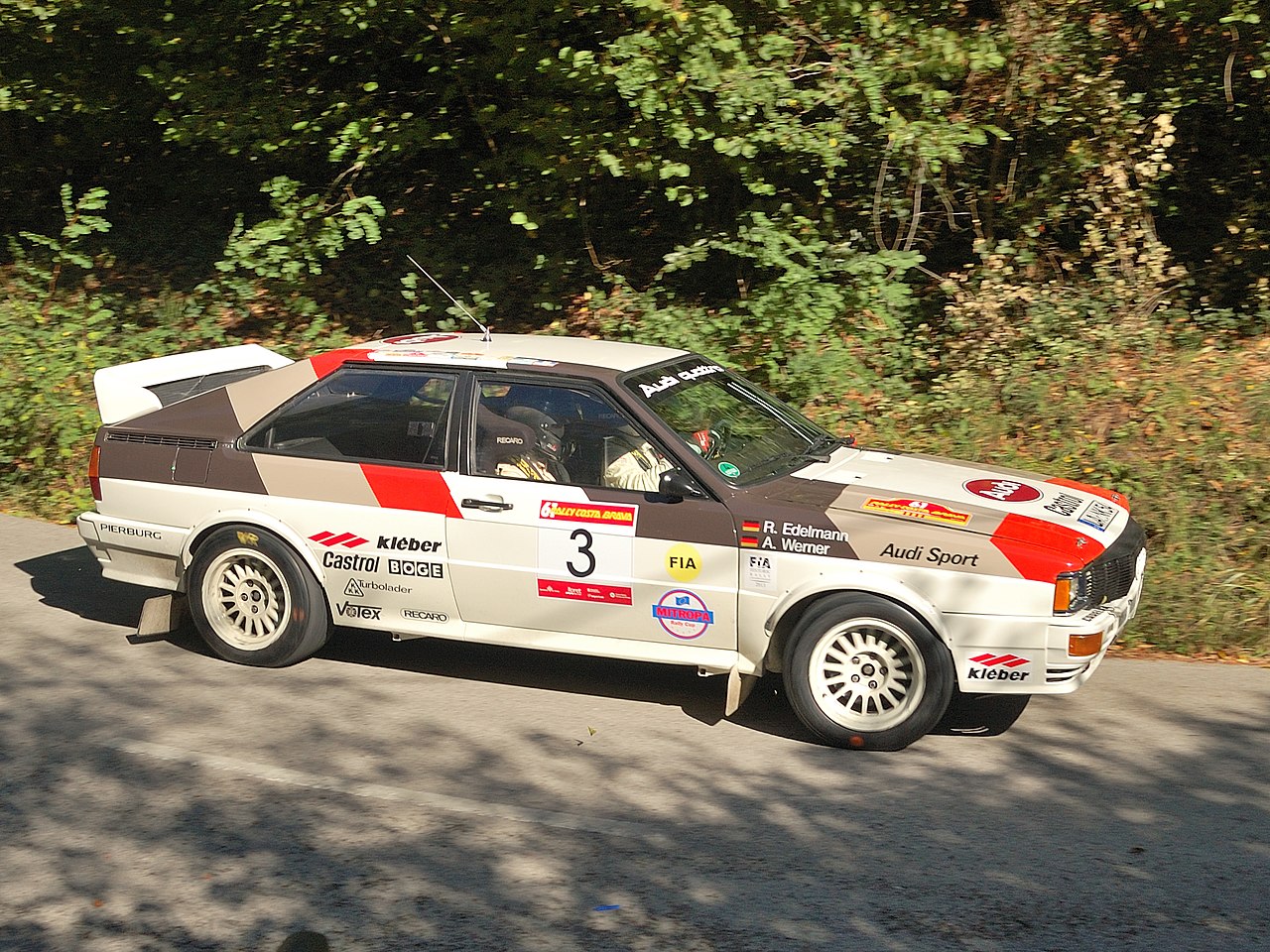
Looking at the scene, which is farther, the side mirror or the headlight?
the side mirror

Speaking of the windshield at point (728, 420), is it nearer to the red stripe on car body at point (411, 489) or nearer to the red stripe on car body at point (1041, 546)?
the red stripe on car body at point (411, 489)

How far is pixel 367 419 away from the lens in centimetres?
675

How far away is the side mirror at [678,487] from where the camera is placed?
6.04 m

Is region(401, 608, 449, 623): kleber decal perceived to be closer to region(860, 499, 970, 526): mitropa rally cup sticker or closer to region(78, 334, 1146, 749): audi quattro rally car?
region(78, 334, 1146, 749): audi quattro rally car

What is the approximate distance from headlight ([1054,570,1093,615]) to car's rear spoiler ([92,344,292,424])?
4.48 meters

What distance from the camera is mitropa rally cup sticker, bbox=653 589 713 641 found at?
6.02 m

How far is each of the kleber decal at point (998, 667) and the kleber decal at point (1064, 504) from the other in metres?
0.81

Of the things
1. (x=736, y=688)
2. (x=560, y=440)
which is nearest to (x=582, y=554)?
(x=560, y=440)

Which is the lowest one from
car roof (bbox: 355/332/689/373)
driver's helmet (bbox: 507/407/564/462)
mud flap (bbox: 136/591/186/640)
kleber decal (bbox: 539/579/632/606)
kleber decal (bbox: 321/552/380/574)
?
mud flap (bbox: 136/591/186/640)

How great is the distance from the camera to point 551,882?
180 inches

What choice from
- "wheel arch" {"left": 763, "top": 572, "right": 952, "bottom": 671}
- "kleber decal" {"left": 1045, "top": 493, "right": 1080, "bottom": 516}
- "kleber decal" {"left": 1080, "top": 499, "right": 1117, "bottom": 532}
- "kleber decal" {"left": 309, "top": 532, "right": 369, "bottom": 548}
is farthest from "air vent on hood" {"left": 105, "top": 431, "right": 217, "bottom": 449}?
"kleber decal" {"left": 1080, "top": 499, "right": 1117, "bottom": 532}

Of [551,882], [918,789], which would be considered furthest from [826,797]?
[551,882]

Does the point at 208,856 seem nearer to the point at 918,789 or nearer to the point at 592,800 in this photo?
the point at 592,800

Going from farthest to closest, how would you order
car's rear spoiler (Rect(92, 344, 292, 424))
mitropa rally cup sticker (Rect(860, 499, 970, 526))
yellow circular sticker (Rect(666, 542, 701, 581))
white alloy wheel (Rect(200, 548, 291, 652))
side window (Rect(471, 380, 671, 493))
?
car's rear spoiler (Rect(92, 344, 292, 424)) < white alloy wheel (Rect(200, 548, 291, 652)) < side window (Rect(471, 380, 671, 493)) < yellow circular sticker (Rect(666, 542, 701, 581)) < mitropa rally cup sticker (Rect(860, 499, 970, 526))
